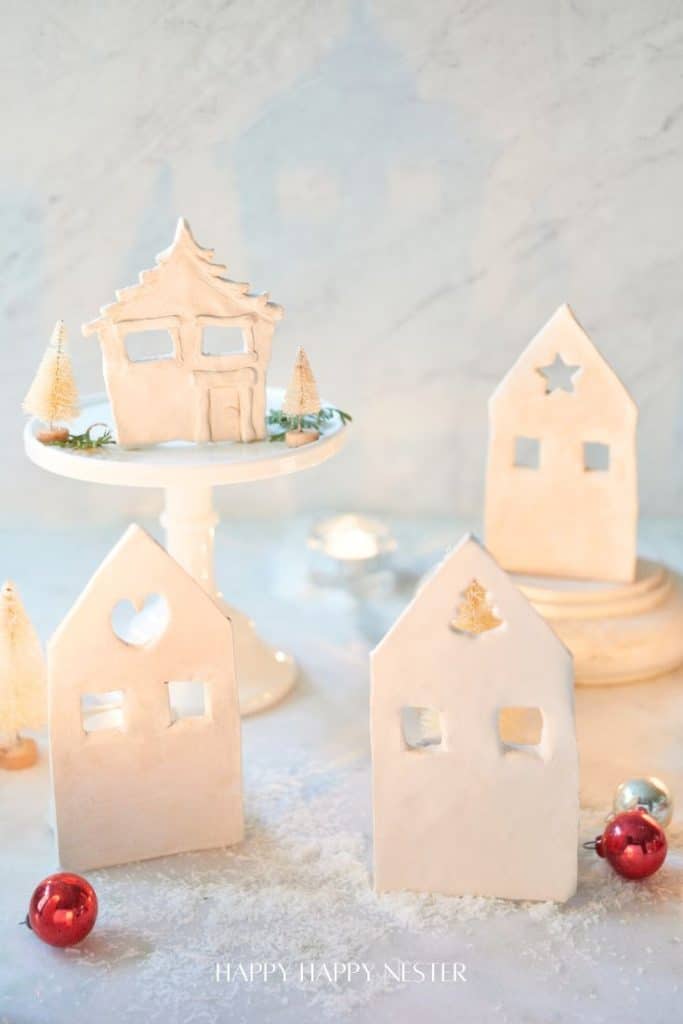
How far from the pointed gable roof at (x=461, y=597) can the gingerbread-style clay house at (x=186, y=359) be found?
0.69 meters

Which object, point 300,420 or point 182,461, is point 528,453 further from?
point 182,461

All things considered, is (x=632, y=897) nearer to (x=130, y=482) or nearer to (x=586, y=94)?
(x=130, y=482)

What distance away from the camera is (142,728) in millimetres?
2111

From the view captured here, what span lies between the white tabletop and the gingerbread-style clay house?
40mm

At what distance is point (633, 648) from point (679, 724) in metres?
0.19

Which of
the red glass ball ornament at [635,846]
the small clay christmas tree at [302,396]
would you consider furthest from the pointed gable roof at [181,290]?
the red glass ball ornament at [635,846]

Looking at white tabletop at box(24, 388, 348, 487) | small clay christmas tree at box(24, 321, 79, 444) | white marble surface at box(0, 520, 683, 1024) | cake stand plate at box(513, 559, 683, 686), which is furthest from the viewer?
cake stand plate at box(513, 559, 683, 686)

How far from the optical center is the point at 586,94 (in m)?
3.45

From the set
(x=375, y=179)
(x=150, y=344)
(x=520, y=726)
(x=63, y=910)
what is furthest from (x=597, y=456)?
(x=63, y=910)

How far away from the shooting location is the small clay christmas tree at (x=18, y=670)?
238 cm

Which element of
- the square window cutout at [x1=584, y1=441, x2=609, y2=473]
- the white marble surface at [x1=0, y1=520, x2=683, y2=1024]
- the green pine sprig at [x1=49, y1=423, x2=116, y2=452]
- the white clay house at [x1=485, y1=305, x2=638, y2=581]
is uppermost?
the green pine sprig at [x1=49, y1=423, x2=116, y2=452]

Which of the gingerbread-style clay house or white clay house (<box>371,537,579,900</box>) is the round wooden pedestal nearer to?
white clay house (<box>371,537,579,900</box>)

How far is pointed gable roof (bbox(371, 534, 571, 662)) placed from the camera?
194 centimetres

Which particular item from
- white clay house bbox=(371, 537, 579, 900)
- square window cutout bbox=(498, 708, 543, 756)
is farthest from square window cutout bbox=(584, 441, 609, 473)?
white clay house bbox=(371, 537, 579, 900)
